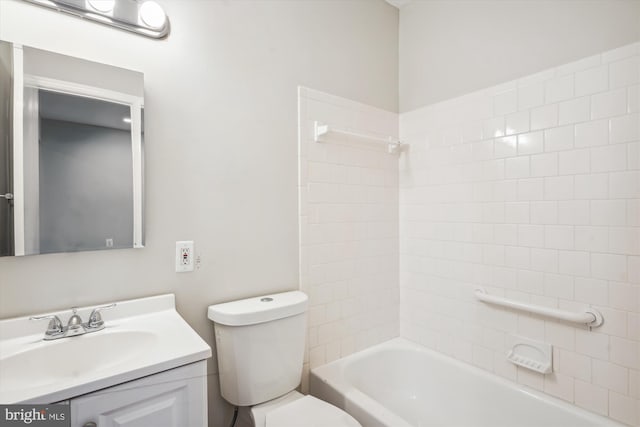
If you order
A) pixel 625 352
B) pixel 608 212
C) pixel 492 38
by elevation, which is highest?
pixel 492 38

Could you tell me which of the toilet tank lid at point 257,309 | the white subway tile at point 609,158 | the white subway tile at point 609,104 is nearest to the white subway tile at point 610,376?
the white subway tile at point 609,158

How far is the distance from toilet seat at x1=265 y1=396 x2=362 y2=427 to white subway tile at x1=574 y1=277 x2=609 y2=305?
113cm

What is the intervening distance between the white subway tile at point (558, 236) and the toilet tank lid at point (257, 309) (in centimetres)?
119

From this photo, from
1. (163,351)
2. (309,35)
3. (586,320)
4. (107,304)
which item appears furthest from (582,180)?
(107,304)

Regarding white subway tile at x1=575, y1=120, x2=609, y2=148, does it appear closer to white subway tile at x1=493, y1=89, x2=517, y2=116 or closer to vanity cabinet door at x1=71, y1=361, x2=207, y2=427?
white subway tile at x1=493, y1=89, x2=517, y2=116

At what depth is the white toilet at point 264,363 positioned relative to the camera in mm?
1346

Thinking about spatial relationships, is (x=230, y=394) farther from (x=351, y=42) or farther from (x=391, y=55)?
(x=391, y=55)

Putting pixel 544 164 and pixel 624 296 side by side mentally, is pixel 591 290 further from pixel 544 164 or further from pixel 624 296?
pixel 544 164

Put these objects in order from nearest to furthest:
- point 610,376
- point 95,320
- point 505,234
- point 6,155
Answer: point 6,155 < point 95,320 < point 610,376 < point 505,234

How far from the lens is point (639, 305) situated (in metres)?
1.30

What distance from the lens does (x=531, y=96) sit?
1592 mm

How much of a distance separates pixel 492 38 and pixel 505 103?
0.38m

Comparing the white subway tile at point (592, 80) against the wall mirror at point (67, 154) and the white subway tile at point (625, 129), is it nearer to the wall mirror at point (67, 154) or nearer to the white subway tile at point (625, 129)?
the white subway tile at point (625, 129)

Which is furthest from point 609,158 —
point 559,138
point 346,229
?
point 346,229
